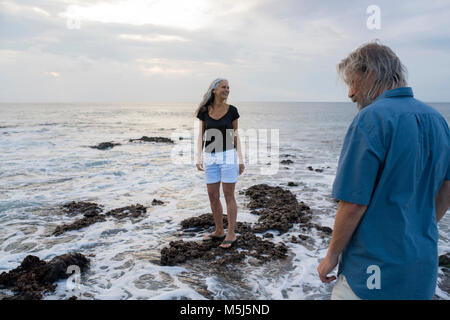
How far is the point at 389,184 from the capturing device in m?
1.45

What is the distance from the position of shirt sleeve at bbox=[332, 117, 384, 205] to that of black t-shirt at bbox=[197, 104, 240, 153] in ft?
9.38

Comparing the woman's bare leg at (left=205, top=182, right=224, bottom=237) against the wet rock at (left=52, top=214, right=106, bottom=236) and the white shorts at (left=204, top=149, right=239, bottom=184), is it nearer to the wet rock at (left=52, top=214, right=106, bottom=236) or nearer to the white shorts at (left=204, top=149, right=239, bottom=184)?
the white shorts at (left=204, top=149, right=239, bottom=184)

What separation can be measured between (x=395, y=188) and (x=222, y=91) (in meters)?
3.16

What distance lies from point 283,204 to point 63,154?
11.5 meters

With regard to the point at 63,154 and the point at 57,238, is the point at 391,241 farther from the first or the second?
the point at 63,154

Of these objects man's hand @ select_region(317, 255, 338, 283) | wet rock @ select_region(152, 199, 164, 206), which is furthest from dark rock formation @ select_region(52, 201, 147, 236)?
man's hand @ select_region(317, 255, 338, 283)

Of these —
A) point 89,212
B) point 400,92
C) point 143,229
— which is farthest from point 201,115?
point 89,212

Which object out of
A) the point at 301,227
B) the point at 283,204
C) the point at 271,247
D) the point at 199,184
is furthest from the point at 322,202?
the point at 199,184

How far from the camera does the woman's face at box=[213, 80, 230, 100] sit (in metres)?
4.24

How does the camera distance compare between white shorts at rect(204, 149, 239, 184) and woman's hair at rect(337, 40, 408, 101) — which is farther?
white shorts at rect(204, 149, 239, 184)

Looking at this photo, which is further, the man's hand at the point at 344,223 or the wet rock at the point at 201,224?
the wet rock at the point at 201,224

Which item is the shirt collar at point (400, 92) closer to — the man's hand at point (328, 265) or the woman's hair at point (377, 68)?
the woman's hair at point (377, 68)

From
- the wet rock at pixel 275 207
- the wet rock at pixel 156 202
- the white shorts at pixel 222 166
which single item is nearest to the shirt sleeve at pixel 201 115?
the white shorts at pixel 222 166

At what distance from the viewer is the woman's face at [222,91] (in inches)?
Result: 167
